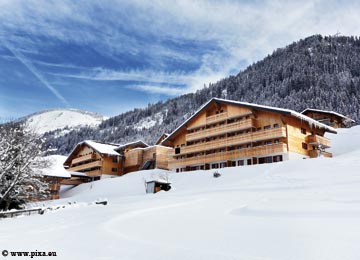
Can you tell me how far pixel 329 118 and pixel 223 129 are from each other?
29929 mm

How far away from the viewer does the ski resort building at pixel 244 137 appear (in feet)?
117

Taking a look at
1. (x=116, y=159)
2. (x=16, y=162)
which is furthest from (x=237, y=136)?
(x=116, y=159)

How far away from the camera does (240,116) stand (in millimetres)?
41250

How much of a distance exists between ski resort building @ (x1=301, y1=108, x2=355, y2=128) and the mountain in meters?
12.2

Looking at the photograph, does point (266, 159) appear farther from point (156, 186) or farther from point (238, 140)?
point (156, 186)

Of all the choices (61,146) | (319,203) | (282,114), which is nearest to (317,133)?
(282,114)

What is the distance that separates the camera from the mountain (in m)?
88.5

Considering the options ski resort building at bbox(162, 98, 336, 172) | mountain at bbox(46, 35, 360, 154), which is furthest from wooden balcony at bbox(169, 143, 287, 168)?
mountain at bbox(46, 35, 360, 154)

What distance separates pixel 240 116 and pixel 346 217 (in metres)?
32.6

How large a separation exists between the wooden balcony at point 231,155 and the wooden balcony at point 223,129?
3.19m

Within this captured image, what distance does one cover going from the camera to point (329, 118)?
60.6 meters

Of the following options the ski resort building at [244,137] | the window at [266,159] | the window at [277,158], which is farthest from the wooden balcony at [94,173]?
the window at [277,158]

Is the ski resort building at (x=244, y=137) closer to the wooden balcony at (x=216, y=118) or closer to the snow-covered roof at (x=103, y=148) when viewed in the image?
the wooden balcony at (x=216, y=118)

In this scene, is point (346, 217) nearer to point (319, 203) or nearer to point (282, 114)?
point (319, 203)
